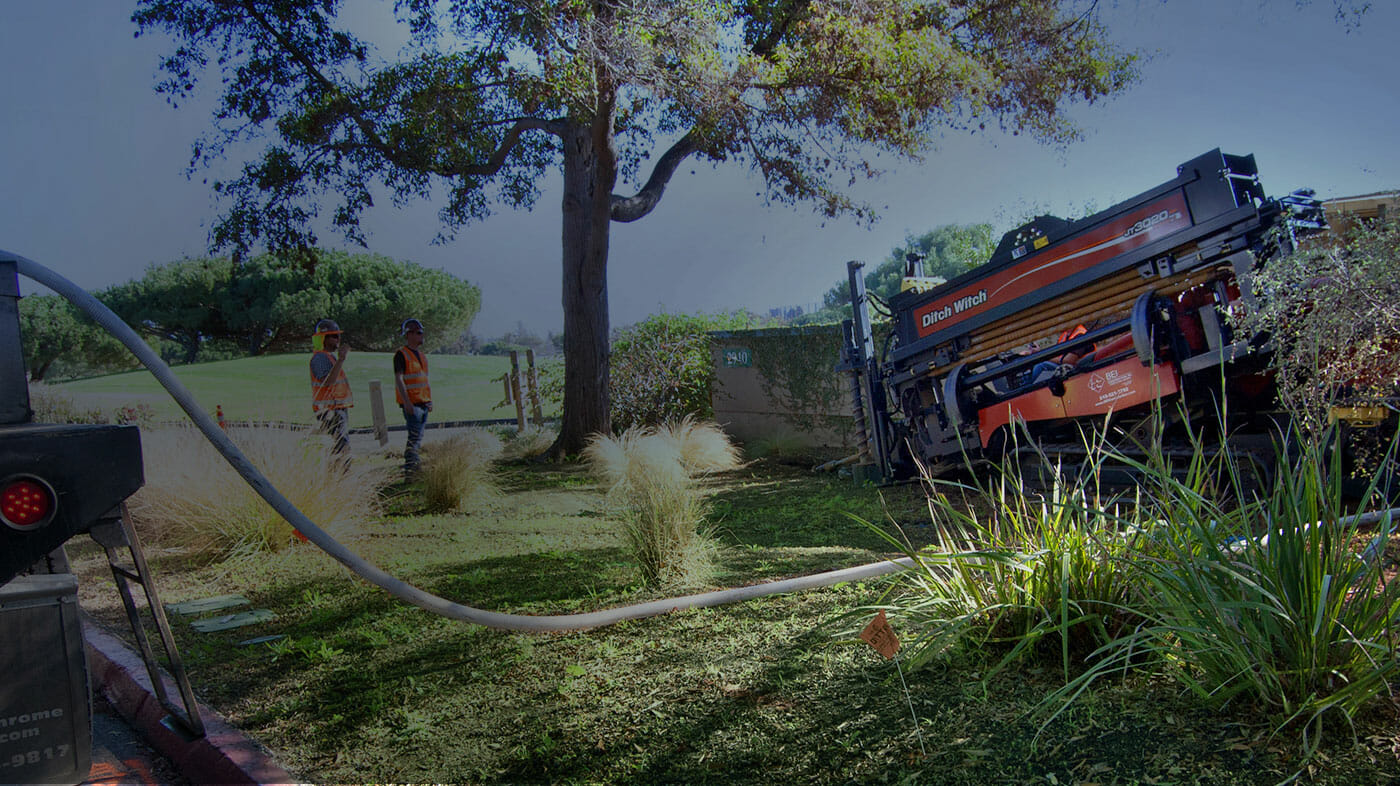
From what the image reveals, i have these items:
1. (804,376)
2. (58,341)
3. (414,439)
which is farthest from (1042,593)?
(58,341)

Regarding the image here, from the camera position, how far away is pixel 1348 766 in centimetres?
164

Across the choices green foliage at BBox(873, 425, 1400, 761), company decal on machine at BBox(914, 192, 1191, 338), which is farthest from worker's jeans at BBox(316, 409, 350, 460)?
green foliage at BBox(873, 425, 1400, 761)

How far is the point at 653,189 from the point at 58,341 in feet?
23.6

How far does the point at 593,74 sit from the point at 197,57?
4.73 m

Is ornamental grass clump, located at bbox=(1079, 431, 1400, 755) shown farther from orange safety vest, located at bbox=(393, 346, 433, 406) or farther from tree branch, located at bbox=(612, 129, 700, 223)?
tree branch, located at bbox=(612, 129, 700, 223)

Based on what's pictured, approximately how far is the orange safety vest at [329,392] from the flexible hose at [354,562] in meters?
4.43

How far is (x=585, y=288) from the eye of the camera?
10.7 m

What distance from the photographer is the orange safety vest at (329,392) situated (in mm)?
7203

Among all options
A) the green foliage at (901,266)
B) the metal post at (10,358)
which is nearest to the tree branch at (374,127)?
the metal post at (10,358)

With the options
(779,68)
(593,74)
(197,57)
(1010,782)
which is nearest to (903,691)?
(1010,782)

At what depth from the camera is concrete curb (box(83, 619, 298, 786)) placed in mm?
2520

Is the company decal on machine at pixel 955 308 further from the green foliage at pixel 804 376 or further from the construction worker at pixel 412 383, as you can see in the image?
the construction worker at pixel 412 383

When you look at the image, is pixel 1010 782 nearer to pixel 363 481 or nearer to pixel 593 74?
pixel 363 481

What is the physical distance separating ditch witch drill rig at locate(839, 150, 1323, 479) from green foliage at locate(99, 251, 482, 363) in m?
7.55
